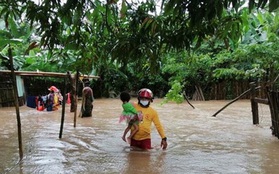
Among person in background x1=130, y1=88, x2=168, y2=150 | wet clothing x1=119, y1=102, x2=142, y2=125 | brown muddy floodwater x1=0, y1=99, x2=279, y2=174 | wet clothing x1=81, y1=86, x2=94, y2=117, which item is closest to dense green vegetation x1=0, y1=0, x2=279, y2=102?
wet clothing x1=119, y1=102, x2=142, y2=125

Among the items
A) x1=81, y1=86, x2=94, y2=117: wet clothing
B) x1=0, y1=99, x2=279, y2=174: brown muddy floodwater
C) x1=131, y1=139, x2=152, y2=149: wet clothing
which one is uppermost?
x1=81, y1=86, x2=94, y2=117: wet clothing

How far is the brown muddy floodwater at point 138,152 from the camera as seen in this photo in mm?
5430

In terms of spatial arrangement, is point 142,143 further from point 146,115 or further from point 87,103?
point 87,103

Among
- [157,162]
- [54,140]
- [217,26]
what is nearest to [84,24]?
[217,26]

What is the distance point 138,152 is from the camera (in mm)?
6387

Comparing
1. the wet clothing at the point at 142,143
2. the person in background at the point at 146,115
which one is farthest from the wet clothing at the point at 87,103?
the person in background at the point at 146,115

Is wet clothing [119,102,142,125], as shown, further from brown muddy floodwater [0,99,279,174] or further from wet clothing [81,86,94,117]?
wet clothing [81,86,94,117]

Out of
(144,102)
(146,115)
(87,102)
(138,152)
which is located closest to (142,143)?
(138,152)

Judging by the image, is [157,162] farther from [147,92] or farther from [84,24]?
[84,24]

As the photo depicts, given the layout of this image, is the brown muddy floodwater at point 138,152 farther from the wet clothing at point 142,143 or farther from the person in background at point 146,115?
the person in background at point 146,115

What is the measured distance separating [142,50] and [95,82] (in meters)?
23.6

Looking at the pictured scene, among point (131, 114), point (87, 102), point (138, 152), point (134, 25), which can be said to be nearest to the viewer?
point (134, 25)

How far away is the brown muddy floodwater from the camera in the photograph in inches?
214

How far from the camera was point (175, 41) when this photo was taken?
333 centimetres
